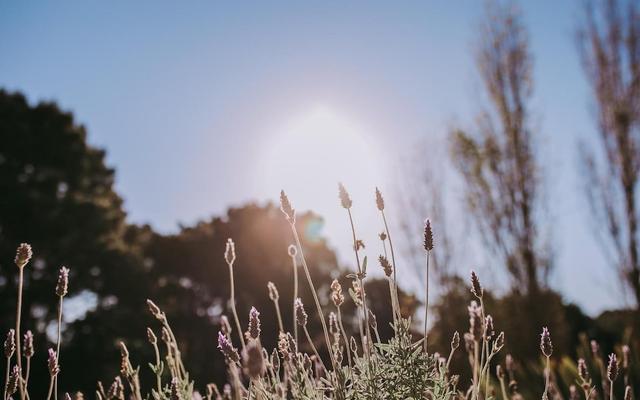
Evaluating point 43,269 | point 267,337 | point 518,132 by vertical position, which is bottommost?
point 267,337

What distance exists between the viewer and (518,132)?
43.7 ft

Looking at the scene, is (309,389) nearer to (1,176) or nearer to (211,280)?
(1,176)

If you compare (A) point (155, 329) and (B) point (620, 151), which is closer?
(B) point (620, 151)

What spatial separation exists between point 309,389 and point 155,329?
16221 millimetres

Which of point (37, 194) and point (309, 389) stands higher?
point (37, 194)

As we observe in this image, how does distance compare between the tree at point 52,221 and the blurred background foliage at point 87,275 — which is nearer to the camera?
the blurred background foliage at point 87,275

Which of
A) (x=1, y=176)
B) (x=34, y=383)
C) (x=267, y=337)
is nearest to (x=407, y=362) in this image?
(x=34, y=383)

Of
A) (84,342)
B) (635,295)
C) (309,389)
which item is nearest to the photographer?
(309,389)

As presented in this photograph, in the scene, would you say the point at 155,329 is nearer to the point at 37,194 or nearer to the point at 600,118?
the point at 37,194

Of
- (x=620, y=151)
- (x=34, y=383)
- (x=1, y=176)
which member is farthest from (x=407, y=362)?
(x=1, y=176)

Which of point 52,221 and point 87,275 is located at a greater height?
point 52,221

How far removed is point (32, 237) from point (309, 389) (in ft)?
50.8

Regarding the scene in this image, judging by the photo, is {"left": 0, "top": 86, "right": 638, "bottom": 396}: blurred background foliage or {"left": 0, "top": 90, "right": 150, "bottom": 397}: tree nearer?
{"left": 0, "top": 86, "right": 638, "bottom": 396}: blurred background foliage

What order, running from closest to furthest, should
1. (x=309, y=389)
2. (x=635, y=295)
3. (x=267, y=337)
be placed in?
(x=309, y=389)
(x=635, y=295)
(x=267, y=337)
